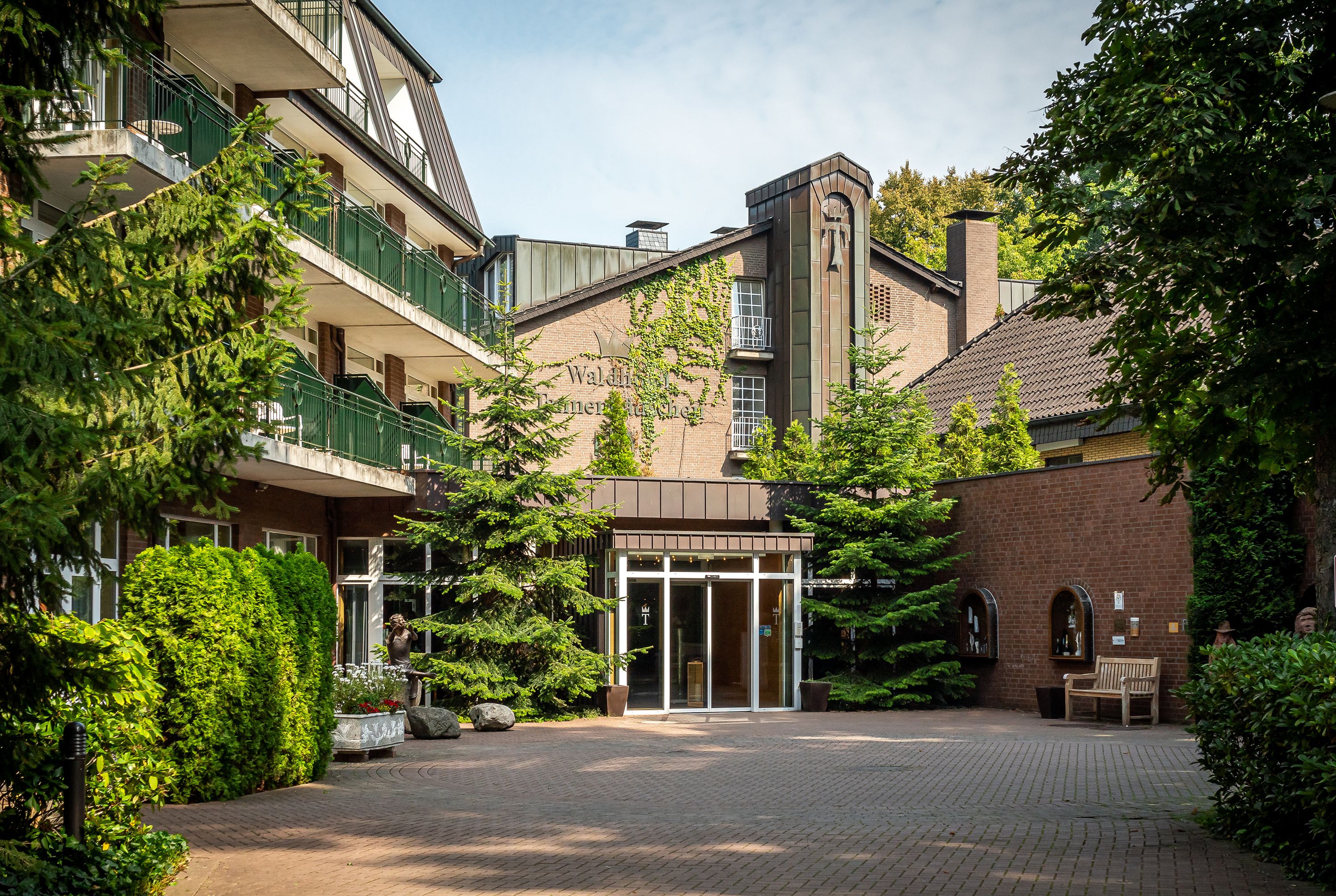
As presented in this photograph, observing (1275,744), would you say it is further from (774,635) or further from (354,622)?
(354,622)

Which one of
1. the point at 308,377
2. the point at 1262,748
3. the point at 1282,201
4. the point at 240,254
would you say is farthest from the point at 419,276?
the point at 1262,748

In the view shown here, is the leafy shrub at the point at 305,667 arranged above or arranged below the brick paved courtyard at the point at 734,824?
above

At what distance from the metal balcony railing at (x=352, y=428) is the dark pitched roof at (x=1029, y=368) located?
12.7m

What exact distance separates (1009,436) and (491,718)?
13.5 metres

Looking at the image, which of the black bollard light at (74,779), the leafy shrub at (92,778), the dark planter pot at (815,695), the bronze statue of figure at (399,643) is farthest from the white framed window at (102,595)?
the dark planter pot at (815,695)

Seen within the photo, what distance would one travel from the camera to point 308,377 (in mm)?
19453

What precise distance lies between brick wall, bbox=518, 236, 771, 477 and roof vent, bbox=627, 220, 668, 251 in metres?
10.3

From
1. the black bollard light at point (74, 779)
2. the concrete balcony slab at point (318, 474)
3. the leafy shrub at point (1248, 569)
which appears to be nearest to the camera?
the black bollard light at point (74, 779)

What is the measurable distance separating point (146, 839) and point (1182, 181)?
8958mm

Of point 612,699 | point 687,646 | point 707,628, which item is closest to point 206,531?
point 612,699

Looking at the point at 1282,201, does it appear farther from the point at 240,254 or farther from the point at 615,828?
the point at 240,254

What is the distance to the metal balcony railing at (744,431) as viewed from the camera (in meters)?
40.1

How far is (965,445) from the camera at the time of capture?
3106cm

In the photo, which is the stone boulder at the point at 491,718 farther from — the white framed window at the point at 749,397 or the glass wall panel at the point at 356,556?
the white framed window at the point at 749,397
